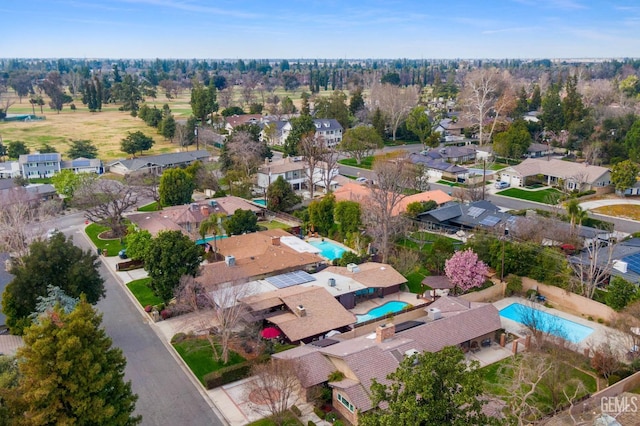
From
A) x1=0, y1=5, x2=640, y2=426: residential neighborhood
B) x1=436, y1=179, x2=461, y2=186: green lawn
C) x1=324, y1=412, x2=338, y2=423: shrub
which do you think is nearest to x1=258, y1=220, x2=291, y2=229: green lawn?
x1=0, y1=5, x2=640, y2=426: residential neighborhood

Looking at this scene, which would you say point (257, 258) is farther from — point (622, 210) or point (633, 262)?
point (622, 210)

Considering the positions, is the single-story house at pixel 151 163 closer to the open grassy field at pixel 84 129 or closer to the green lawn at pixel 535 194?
the open grassy field at pixel 84 129

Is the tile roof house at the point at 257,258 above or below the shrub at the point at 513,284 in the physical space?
above

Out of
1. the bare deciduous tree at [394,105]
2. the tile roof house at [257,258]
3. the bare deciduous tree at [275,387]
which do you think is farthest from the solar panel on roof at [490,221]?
the bare deciduous tree at [394,105]

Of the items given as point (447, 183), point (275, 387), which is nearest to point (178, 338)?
point (275, 387)

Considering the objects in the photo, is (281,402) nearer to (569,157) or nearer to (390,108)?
(569,157)

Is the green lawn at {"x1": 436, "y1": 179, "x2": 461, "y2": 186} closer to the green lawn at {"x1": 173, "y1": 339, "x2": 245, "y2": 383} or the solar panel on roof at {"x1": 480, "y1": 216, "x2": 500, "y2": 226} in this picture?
the solar panel on roof at {"x1": 480, "y1": 216, "x2": 500, "y2": 226}
